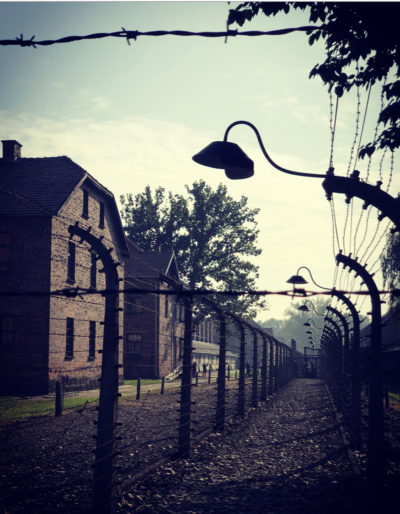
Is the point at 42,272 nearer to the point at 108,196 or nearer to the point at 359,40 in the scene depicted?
the point at 108,196

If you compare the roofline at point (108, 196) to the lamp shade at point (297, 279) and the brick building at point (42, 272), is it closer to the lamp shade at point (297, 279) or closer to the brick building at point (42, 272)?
the brick building at point (42, 272)

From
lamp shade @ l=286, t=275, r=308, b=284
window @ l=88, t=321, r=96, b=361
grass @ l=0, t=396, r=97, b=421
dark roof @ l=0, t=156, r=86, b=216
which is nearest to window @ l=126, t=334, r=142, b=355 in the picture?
window @ l=88, t=321, r=96, b=361

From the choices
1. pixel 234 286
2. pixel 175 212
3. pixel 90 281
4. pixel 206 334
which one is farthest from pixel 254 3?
pixel 206 334

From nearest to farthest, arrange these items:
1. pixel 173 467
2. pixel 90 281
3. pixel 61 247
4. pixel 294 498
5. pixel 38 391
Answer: pixel 294 498, pixel 173 467, pixel 38 391, pixel 61 247, pixel 90 281

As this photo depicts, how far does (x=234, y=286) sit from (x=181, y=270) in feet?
20.6

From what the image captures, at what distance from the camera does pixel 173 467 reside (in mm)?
8047

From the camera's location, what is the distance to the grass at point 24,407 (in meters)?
14.5

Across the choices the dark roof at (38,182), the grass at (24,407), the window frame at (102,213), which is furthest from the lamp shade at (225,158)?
the window frame at (102,213)

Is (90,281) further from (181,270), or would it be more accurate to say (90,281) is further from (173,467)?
(181,270)

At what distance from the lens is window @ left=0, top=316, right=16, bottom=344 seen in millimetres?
22469

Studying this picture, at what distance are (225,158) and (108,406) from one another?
3.17 metres

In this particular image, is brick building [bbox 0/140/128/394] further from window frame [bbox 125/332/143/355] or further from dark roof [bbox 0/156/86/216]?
window frame [bbox 125/332/143/355]

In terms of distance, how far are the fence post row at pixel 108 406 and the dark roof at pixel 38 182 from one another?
1810 cm

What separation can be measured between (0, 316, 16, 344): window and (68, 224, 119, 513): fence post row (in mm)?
18331
